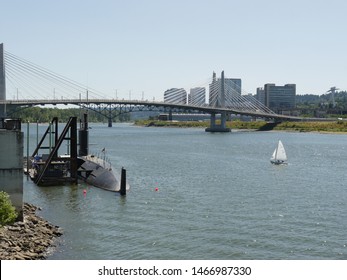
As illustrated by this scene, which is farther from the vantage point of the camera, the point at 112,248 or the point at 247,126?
the point at 247,126

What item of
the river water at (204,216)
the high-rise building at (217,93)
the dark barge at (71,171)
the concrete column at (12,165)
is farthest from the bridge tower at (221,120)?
the concrete column at (12,165)

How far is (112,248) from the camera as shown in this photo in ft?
84.3

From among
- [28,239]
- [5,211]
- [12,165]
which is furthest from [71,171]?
[28,239]

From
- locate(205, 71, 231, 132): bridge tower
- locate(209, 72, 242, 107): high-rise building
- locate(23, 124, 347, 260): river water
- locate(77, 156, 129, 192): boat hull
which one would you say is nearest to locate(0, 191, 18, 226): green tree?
locate(23, 124, 347, 260): river water

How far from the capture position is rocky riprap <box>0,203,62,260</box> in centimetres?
2249

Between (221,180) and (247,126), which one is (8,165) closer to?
(221,180)

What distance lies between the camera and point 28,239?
24.8m

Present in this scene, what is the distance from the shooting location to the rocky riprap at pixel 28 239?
73.8ft

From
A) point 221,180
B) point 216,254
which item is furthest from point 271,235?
point 221,180

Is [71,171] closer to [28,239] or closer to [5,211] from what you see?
[5,211]

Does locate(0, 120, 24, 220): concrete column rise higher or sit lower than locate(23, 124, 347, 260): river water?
higher

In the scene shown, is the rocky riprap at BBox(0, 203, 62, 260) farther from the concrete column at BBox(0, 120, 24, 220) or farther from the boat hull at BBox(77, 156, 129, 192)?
the boat hull at BBox(77, 156, 129, 192)

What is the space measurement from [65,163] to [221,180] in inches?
550

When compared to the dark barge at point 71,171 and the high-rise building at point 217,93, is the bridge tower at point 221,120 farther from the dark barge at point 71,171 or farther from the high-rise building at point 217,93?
the dark barge at point 71,171
